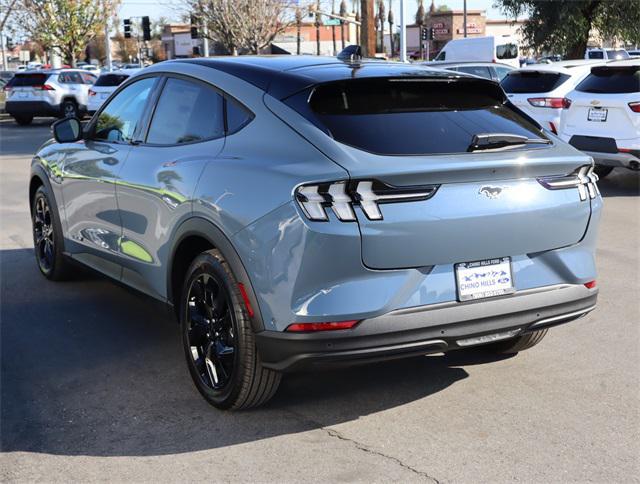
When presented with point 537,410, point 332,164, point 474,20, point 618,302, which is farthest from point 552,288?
point 474,20

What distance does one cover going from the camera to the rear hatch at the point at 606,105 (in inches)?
444

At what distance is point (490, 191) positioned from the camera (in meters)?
4.03

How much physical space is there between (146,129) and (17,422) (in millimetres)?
1897

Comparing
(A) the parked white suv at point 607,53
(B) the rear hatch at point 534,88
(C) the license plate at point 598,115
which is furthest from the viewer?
(A) the parked white suv at point 607,53

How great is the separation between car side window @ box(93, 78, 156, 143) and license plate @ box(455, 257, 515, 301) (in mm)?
2476

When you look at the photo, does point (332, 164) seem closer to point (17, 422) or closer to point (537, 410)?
point (537, 410)

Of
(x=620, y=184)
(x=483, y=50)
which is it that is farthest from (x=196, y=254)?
(x=483, y=50)

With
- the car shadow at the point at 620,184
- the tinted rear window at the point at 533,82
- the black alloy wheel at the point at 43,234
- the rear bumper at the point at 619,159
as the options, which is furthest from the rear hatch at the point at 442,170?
the tinted rear window at the point at 533,82

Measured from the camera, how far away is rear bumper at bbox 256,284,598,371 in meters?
3.80

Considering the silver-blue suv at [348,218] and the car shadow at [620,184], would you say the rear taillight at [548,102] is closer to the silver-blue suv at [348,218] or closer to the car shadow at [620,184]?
the car shadow at [620,184]

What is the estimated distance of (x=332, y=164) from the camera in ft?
12.5

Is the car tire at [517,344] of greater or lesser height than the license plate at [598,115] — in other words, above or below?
below

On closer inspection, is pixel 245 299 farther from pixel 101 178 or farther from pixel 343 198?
pixel 101 178

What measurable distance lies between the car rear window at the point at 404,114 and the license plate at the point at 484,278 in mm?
540
